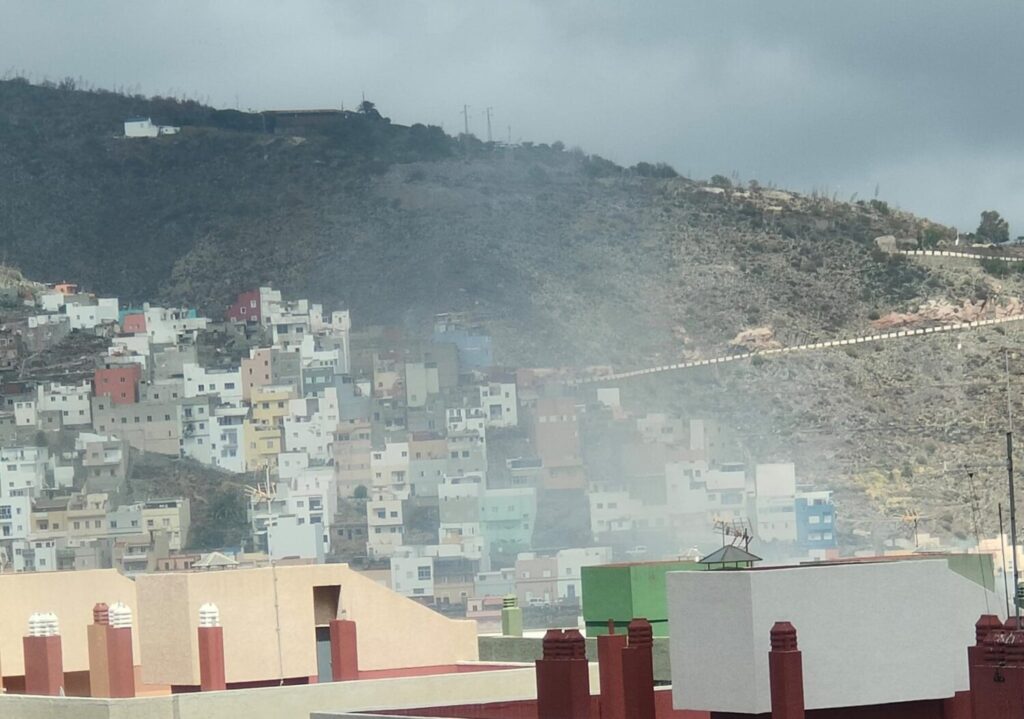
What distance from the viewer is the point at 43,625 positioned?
857 inches

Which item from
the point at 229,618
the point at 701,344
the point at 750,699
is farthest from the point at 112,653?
the point at 701,344

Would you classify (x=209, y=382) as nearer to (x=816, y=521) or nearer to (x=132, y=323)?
(x=132, y=323)

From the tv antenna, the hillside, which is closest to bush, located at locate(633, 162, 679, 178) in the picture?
the hillside

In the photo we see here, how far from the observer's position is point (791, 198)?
131 meters

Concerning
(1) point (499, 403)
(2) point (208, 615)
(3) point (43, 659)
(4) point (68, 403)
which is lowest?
(3) point (43, 659)

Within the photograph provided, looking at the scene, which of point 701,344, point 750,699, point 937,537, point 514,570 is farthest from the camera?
point 701,344

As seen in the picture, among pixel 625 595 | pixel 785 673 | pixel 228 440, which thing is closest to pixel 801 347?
pixel 228 440

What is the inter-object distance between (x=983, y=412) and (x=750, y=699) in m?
83.4

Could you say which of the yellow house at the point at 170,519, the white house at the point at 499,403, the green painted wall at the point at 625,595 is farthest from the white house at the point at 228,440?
the green painted wall at the point at 625,595

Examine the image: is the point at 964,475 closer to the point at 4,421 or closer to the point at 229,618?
the point at 4,421

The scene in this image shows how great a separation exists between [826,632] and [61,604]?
12.2 m

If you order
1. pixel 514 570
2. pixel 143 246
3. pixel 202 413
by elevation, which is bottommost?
pixel 514 570

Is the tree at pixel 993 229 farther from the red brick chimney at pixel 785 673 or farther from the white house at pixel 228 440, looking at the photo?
the red brick chimney at pixel 785 673

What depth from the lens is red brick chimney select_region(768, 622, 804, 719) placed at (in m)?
12.8
